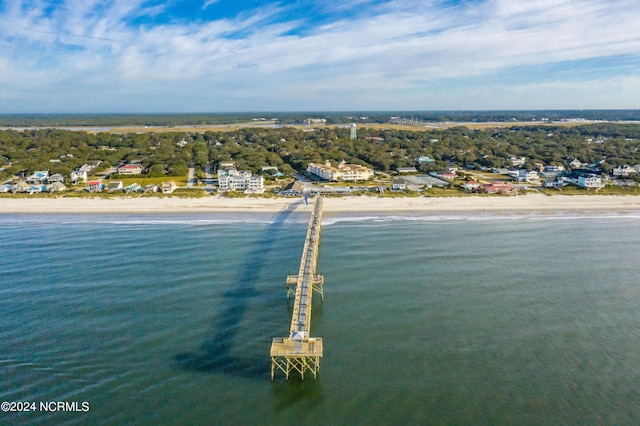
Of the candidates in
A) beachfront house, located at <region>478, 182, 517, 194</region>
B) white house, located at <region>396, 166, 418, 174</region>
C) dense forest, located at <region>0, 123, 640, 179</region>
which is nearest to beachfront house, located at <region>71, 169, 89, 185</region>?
dense forest, located at <region>0, 123, 640, 179</region>

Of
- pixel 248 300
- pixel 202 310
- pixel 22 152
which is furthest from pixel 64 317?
pixel 22 152

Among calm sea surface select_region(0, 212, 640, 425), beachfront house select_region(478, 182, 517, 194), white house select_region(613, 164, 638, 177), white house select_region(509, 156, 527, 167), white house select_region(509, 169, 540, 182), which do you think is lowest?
calm sea surface select_region(0, 212, 640, 425)

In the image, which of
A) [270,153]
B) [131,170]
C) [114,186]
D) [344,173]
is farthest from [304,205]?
[270,153]

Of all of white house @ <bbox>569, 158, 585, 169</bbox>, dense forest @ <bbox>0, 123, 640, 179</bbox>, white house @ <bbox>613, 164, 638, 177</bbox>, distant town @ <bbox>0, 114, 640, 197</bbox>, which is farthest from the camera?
white house @ <bbox>569, 158, 585, 169</bbox>

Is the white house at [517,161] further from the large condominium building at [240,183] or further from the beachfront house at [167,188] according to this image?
the beachfront house at [167,188]

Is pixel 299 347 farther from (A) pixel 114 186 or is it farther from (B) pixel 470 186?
(A) pixel 114 186

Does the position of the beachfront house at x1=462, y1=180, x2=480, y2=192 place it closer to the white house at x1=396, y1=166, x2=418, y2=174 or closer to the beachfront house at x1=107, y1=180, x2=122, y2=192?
the white house at x1=396, y1=166, x2=418, y2=174
